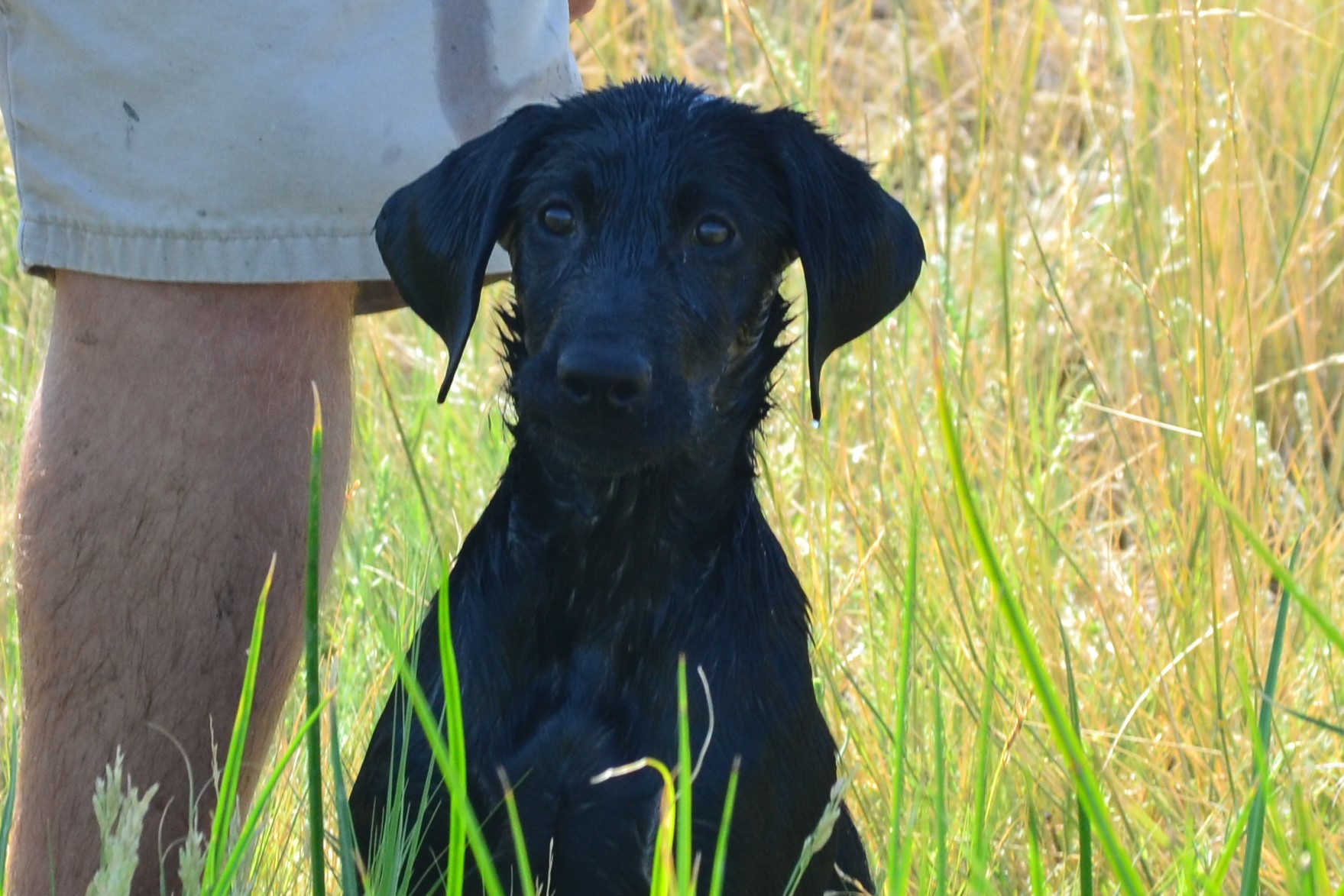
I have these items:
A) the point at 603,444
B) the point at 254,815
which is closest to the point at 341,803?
the point at 254,815

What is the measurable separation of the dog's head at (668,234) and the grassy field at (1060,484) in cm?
19

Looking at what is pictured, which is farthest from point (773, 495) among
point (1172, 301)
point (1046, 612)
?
point (1172, 301)

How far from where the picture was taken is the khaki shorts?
2166 mm

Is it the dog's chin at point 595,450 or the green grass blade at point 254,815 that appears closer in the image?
the green grass blade at point 254,815

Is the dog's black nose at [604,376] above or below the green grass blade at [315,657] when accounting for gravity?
above

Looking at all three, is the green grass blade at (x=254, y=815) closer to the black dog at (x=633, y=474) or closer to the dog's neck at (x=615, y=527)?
the black dog at (x=633, y=474)

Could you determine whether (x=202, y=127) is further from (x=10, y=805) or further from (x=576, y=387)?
(x=10, y=805)

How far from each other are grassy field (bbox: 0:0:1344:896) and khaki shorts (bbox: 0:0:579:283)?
0.31 metres

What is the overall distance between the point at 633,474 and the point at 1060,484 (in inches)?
66.8

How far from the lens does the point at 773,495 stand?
2.83 metres

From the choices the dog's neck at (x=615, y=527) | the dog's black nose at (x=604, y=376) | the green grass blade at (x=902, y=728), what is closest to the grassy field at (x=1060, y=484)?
the green grass blade at (x=902, y=728)

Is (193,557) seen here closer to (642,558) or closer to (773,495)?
(642,558)

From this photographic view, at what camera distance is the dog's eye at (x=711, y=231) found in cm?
231

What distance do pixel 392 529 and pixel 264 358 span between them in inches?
41.8
